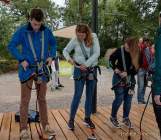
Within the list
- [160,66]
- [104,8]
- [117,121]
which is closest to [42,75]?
[117,121]

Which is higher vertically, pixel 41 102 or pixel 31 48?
pixel 31 48

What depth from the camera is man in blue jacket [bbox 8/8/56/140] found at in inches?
213

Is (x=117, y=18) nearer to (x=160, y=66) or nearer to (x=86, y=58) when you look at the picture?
(x=86, y=58)

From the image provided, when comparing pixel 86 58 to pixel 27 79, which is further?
pixel 86 58

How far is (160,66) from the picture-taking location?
Answer: 11.8 ft

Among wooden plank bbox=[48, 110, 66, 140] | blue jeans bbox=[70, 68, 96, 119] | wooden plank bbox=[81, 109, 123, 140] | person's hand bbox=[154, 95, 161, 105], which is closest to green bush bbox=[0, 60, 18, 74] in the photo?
wooden plank bbox=[48, 110, 66, 140]

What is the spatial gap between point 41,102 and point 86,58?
96 centimetres

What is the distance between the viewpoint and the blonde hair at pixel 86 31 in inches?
237

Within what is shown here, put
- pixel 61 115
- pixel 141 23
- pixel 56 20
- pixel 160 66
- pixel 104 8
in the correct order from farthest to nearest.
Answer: pixel 56 20
pixel 104 8
pixel 141 23
pixel 61 115
pixel 160 66

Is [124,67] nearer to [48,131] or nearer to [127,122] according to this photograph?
[127,122]

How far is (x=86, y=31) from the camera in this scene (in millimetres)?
6051

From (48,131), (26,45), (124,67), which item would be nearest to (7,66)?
(124,67)

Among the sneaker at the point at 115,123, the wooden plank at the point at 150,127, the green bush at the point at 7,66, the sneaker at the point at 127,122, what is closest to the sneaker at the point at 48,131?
the sneaker at the point at 115,123

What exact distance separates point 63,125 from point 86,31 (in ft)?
4.90
